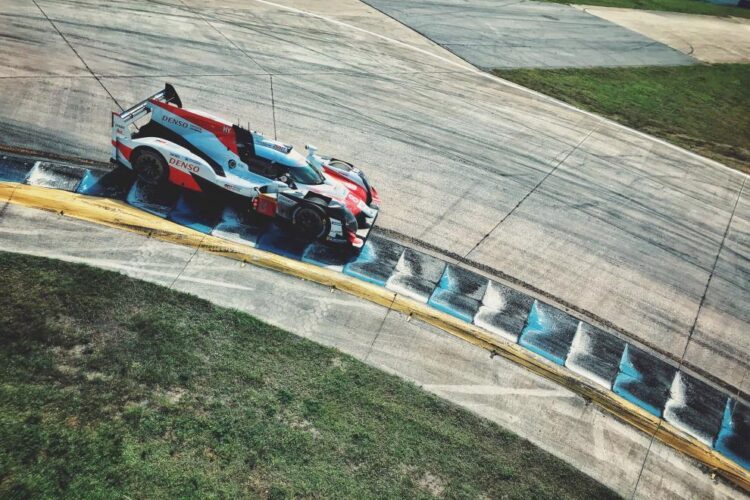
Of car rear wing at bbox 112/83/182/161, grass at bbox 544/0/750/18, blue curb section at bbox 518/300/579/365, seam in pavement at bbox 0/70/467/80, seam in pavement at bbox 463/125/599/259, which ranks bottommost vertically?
blue curb section at bbox 518/300/579/365

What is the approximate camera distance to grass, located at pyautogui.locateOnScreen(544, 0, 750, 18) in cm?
3919

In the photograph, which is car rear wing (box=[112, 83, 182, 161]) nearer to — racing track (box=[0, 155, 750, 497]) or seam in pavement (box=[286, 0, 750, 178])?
racing track (box=[0, 155, 750, 497])

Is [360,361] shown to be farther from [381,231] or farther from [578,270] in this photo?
[578,270]

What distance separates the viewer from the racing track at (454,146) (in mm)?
13477

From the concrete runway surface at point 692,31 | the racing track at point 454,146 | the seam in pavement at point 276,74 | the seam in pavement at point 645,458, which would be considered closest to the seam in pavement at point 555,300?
the racing track at point 454,146

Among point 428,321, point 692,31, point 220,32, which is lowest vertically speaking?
point 428,321

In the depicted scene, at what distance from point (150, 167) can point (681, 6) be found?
145ft

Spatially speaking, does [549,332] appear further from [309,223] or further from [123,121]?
[123,121]

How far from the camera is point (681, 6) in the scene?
1661 inches

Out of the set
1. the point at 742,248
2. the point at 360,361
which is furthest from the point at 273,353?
the point at 742,248

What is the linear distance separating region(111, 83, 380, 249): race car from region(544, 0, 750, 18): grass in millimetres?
31482

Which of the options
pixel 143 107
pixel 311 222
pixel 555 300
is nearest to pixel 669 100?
pixel 555 300

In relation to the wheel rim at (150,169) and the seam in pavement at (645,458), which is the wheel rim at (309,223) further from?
the seam in pavement at (645,458)

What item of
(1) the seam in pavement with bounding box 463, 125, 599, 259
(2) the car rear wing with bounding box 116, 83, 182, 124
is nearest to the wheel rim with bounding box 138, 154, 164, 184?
(2) the car rear wing with bounding box 116, 83, 182, 124
